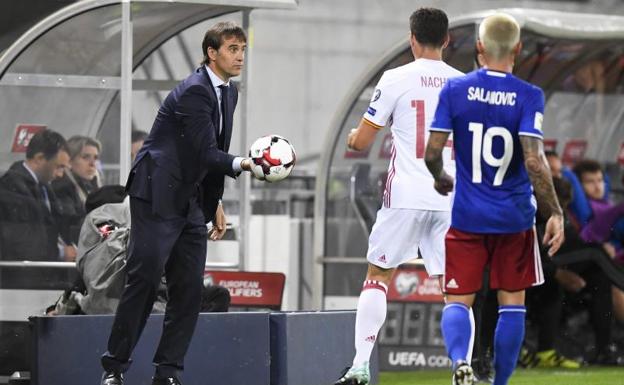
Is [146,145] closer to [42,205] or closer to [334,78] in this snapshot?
[42,205]

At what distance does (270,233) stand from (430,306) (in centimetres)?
212

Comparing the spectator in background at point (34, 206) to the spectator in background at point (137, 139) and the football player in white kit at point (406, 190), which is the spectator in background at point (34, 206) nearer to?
the spectator in background at point (137, 139)

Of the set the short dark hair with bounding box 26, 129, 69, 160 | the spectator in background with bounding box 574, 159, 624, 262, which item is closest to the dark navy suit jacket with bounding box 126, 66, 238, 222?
the short dark hair with bounding box 26, 129, 69, 160

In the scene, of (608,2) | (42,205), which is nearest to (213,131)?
(42,205)

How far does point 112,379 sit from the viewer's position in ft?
28.7

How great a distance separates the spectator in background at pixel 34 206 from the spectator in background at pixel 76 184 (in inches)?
2.1

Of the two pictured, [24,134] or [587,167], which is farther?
[587,167]

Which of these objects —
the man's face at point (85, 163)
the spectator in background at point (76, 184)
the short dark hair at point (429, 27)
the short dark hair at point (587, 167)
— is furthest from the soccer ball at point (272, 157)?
the short dark hair at point (587, 167)

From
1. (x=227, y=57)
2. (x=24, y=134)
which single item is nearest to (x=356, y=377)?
(x=227, y=57)

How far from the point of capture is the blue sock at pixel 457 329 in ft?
26.0

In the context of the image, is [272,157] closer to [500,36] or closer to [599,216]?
[500,36]

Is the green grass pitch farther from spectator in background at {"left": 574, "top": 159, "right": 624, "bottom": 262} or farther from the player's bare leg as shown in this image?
the player's bare leg

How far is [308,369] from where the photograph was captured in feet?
33.2

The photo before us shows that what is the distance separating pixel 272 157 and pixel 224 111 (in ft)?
1.57
